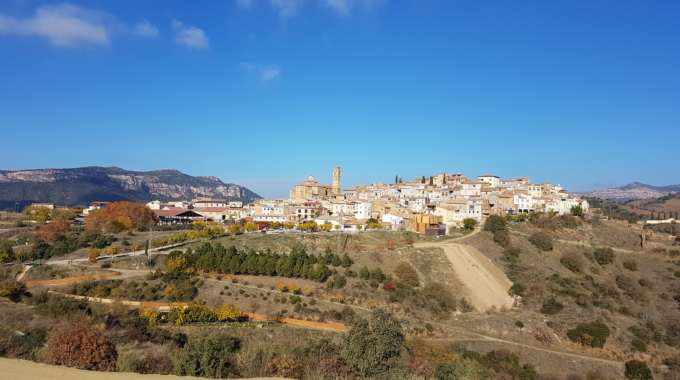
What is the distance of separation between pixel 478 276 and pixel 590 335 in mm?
11786

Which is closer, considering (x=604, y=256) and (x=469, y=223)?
(x=604, y=256)

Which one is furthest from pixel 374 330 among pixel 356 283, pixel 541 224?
pixel 541 224

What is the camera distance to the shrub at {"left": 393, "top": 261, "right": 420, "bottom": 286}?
117 feet

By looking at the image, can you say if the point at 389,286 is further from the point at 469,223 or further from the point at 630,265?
the point at 630,265

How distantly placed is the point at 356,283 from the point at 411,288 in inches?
183

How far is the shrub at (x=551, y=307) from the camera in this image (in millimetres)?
33312

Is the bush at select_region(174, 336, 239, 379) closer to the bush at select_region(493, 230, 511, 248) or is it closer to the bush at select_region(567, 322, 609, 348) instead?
the bush at select_region(567, 322, 609, 348)

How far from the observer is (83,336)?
35.6ft

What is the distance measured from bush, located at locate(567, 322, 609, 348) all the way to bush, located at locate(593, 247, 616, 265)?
19712mm

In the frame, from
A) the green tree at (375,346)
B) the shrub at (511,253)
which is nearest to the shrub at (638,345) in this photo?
the shrub at (511,253)

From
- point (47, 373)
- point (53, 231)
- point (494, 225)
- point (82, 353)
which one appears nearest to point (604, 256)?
point (494, 225)

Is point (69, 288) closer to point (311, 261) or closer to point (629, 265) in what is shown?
point (311, 261)

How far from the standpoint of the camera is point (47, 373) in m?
9.12

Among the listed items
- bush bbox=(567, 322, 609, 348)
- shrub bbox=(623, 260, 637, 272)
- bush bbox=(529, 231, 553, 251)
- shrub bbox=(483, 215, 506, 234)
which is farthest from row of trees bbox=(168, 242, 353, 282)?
shrub bbox=(623, 260, 637, 272)
